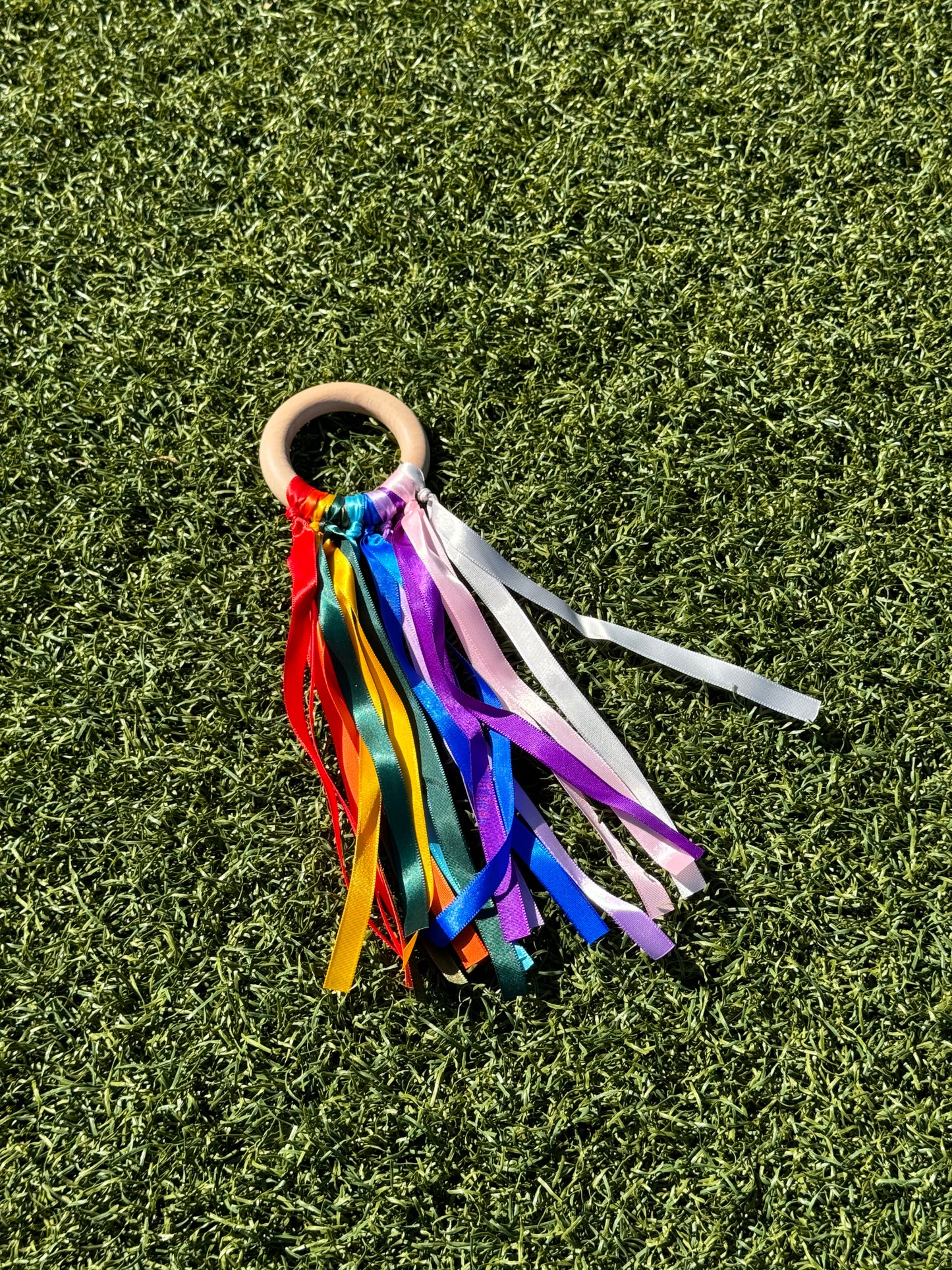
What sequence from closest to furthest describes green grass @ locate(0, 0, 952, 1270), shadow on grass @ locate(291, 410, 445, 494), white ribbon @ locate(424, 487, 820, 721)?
green grass @ locate(0, 0, 952, 1270)
white ribbon @ locate(424, 487, 820, 721)
shadow on grass @ locate(291, 410, 445, 494)

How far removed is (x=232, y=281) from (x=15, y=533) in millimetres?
786

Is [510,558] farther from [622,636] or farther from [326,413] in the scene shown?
[326,413]

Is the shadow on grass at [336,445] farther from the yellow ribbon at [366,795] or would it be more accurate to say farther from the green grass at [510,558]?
the yellow ribbon at [366,795]

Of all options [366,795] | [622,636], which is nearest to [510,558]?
[622,636]

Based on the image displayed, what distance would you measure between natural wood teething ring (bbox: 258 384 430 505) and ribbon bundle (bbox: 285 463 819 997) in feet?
0.17

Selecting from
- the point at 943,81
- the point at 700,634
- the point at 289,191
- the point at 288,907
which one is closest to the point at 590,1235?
the point at 288,907

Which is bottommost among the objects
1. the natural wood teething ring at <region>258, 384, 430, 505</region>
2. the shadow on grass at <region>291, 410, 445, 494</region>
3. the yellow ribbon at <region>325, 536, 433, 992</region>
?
the yellow ribbon at <region>325, 536, 433, 992</region>

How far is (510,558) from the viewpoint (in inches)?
103

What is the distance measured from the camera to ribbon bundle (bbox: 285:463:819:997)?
2.29 metres

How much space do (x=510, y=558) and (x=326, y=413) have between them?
528 mm

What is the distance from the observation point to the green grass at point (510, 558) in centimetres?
224

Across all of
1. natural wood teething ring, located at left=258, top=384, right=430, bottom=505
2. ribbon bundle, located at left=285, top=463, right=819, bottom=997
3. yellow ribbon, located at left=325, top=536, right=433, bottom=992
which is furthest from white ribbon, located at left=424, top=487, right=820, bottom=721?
yellow ribbon, located at left=325, top=536, right=433, bottom=992

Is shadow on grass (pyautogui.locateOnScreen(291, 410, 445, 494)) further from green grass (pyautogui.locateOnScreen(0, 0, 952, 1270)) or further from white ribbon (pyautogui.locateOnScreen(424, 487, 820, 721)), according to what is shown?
white ribbon (pyautogui.locateOnScreen(424, 487, 820, 721))

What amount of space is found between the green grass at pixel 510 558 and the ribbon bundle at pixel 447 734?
0.09 meters
